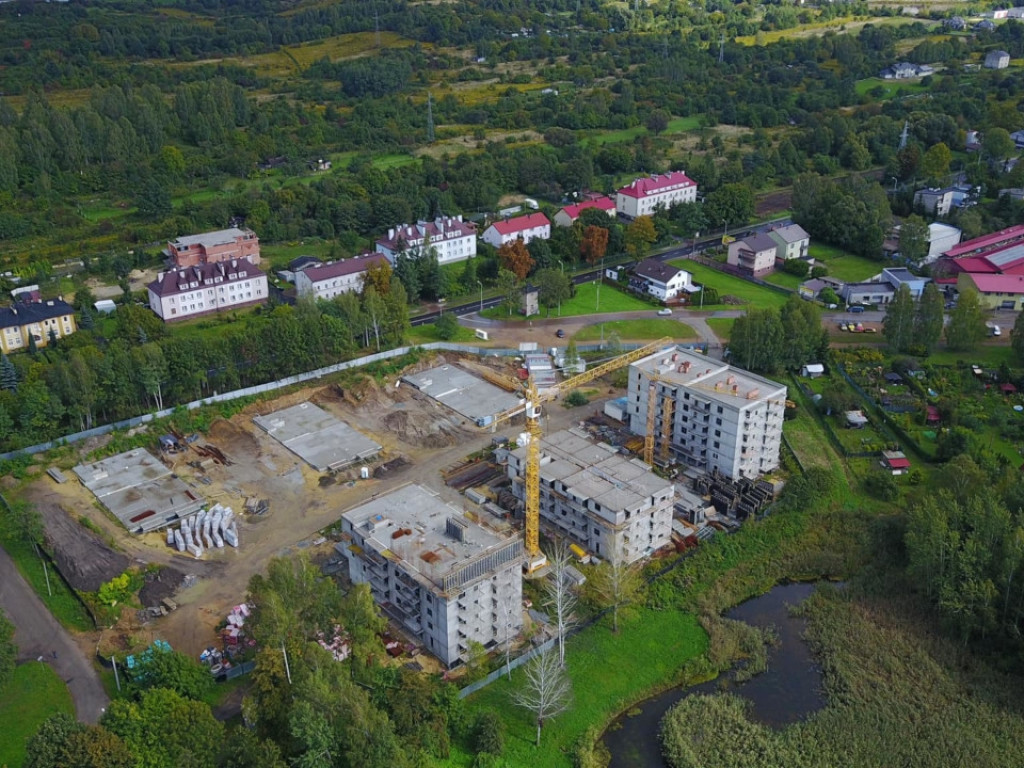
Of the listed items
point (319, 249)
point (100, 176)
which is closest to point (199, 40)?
point (100, 176)

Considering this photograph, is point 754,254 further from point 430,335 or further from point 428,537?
point 428,537

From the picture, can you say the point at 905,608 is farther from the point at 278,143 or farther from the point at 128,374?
the point at 278,143

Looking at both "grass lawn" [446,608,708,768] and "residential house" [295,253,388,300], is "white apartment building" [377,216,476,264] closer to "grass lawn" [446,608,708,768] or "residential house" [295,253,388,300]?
"residential house" [295,253,388,300]

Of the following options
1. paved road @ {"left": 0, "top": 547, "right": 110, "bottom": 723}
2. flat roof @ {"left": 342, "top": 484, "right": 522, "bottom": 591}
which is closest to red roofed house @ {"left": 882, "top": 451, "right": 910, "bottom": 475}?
flat roof @ {"left": 342, "top": 484, "right": 522, "bottom": 591}

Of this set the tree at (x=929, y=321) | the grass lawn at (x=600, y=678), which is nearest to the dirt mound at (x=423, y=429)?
the grass lawn at (x=600, y=678)

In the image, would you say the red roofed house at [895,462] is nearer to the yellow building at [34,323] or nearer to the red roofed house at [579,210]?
the red roofed house at [579,210]

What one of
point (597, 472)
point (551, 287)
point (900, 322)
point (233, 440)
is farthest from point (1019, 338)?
point (233, 440)

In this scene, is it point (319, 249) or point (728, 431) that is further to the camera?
point (319, 249)
